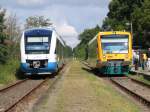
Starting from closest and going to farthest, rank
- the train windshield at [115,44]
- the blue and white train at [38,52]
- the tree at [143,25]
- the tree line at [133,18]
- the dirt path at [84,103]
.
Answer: the dirt path at [84,103]
the blue and white train at [38,52]
the train windshield at [115,44]
the tree at [143,25]
the tree line at [133,18]

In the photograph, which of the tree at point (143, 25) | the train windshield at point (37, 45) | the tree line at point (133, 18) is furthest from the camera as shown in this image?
the tree line at point (133, 18)

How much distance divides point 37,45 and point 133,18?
5142cm

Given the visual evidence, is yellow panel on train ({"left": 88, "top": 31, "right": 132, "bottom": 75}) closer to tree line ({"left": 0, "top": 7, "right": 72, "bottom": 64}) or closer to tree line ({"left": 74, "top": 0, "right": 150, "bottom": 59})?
tree line ({"left": 0, "top": 7, "right": 72, "bottom": 64})

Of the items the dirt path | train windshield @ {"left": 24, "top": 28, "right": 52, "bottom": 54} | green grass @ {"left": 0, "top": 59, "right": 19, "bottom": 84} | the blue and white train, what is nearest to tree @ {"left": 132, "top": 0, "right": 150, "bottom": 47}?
green grass @ {"left": 0, "top": 59, "right": 19, "bottom": 84}

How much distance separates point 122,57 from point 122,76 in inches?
73.8

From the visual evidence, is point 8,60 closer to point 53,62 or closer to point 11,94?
point 53,62

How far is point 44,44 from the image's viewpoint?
3450cm

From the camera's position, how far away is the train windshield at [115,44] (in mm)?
36188

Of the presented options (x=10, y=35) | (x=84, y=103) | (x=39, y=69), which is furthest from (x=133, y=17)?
(x=84, y=103)

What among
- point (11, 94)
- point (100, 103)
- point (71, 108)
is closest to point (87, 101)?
point (100, 103)

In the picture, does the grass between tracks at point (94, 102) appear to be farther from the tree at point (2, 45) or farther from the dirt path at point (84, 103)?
the tree at point (2, 45)

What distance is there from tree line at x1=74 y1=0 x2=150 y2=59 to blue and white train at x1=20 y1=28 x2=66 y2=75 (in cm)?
3385

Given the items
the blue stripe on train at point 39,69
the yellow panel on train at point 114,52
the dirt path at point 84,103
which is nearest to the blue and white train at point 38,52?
the blue stripe on train at point 39,69

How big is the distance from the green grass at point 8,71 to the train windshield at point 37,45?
2.13 m
